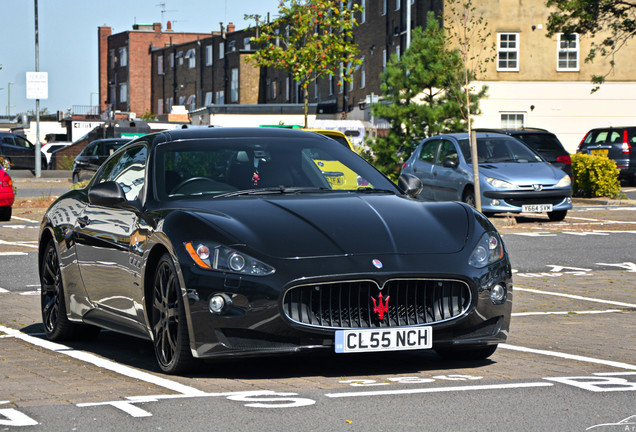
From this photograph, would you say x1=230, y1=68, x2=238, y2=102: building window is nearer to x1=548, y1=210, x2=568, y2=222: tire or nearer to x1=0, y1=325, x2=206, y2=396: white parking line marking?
x1=548, y1=210, x2=568, y2=222: tire

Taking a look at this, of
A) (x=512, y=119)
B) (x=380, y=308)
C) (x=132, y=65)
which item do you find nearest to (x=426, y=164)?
(x=380, y=308)

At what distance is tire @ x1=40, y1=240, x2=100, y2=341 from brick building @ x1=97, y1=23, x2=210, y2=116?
102m

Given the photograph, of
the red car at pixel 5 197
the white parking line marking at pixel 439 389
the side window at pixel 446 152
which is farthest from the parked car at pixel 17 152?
the white parking line marking at pixel 439 389

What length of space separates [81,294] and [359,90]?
2257 inches

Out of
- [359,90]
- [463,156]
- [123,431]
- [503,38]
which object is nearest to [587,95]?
[503,38]

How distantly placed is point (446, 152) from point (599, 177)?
7.19 metres

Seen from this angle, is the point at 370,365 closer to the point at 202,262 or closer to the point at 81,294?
the point at 202,262

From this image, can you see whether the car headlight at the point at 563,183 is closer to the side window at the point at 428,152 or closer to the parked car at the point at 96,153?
the side window at the point at 428,152

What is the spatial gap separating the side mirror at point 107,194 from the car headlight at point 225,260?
1.26 m

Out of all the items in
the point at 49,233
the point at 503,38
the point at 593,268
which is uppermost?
the point at 503,38

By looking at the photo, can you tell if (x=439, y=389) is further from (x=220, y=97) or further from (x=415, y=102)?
(x=220, y=97)

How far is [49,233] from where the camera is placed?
9.12 metres

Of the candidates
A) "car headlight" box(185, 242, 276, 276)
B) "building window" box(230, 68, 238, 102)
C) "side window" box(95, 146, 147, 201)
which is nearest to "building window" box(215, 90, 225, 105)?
"building window" box(230, 68, 238, 102)

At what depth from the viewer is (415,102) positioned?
32438 mm
